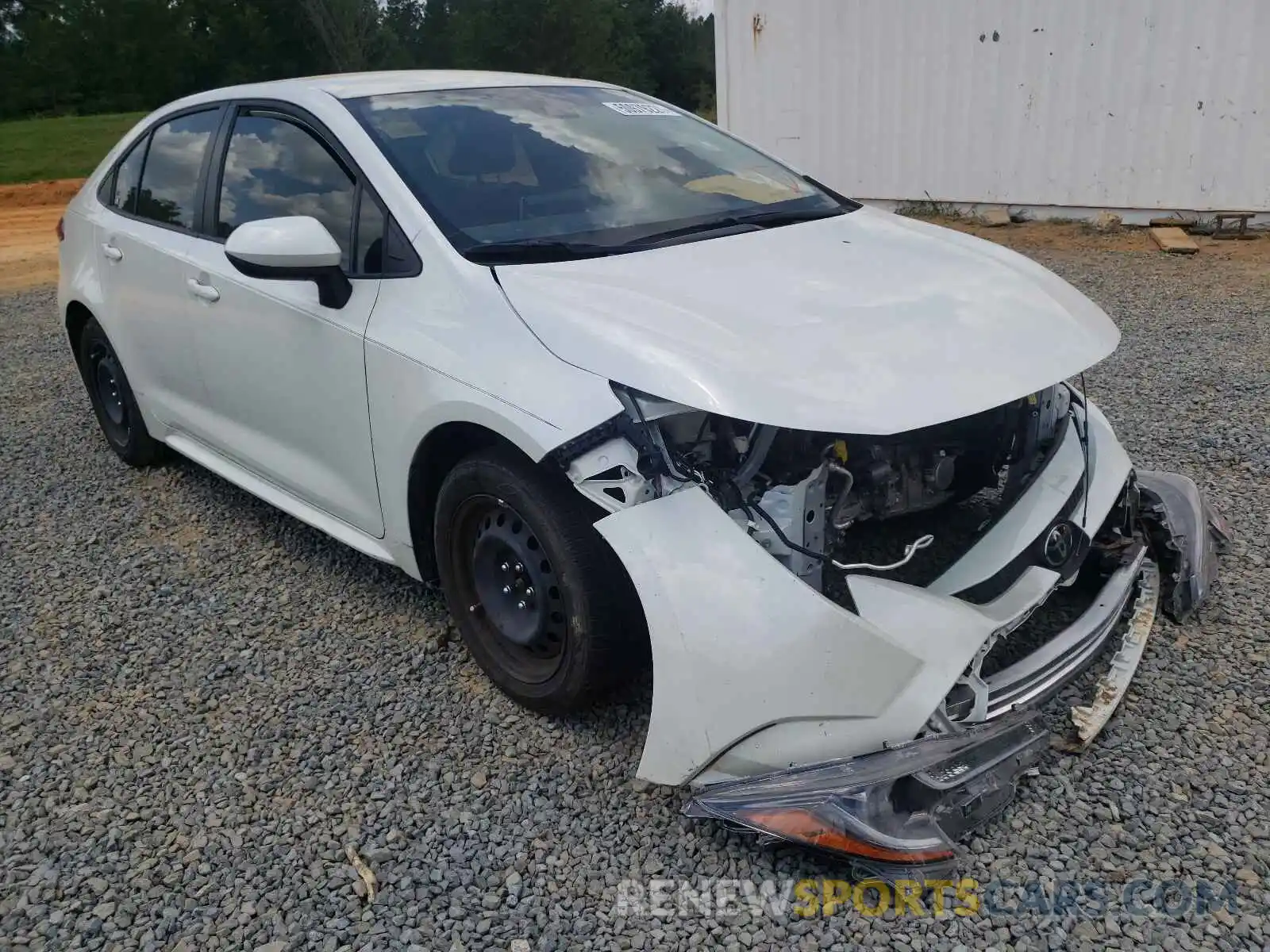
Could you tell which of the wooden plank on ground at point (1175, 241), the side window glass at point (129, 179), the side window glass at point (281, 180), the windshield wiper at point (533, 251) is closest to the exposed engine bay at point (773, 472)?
the windshield wiper at point (533, 251)

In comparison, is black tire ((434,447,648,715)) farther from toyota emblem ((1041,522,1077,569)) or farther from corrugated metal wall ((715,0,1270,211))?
corrugated metal wall ((715,0,1270,211))

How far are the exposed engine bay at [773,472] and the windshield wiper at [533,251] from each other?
63 cm

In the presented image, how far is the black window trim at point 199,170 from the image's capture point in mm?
3959

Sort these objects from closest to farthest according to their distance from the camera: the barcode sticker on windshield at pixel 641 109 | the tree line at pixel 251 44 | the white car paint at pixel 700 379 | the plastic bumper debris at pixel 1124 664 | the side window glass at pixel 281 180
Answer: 1. the white car paint at pixel 700 379
2. the plastic bumper debris at pixel 1124 664
3. the side window glass at pixel 281 180
4. the barcode sticker on windshield at pixel 641 109
5. the tree line at pixel 251 44

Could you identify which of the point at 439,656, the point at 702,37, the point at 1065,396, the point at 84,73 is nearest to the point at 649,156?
the point at 1065,396

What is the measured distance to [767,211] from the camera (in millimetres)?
3463

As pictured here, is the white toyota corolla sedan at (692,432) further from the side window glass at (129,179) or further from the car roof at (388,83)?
the side window glass at (129,179)

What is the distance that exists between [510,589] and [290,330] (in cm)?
115

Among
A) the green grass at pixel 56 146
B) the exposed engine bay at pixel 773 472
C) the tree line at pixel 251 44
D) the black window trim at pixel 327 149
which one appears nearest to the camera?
the exposed engine bay at pixel 773 472

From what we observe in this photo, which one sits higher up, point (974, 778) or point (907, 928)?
point (974, 778)

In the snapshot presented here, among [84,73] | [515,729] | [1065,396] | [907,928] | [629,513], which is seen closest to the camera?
[907,928]

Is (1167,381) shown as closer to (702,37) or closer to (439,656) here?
(439,656)

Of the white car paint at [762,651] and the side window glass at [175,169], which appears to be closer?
the white car paint at [762,651]

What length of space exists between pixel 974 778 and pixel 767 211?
6.31ft
